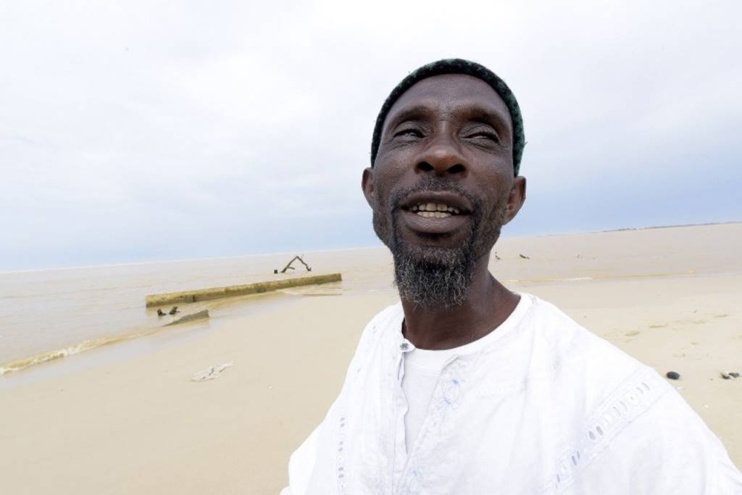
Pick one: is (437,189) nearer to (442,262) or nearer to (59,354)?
(442,262)

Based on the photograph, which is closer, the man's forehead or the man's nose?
the man's nose

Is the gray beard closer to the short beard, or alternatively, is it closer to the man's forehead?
the short beard

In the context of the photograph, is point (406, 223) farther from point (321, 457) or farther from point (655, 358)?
point (655, 358)

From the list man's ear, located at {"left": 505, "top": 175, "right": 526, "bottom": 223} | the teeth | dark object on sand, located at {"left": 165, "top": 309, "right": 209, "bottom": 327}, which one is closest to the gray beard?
the teeth

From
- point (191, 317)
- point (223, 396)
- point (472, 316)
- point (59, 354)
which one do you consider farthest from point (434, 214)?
point (191, 317)

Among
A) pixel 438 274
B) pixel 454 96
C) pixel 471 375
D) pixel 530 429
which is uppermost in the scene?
pixel 454 96

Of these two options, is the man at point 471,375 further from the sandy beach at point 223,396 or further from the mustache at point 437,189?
the sandy beach at point 223,396

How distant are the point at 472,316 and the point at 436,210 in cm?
44

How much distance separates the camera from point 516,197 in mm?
1832

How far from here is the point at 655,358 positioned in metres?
5.06

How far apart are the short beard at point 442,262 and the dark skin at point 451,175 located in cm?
2

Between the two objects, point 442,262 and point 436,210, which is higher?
point 436,210

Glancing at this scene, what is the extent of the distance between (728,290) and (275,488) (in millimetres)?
12087

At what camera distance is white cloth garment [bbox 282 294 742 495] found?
0.94 meters
